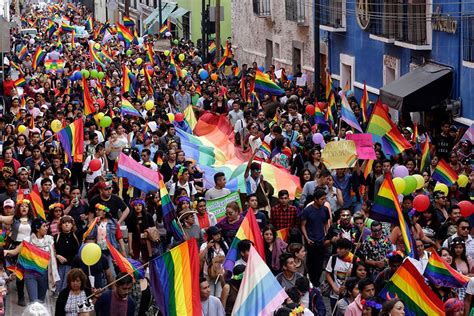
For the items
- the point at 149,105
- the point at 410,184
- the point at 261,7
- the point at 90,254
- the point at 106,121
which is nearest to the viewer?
the point at 90,254

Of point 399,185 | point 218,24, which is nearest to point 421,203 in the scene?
point 399,185

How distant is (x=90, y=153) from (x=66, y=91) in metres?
10.6

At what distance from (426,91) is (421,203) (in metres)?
11.1

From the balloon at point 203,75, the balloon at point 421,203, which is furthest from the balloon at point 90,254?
the balloon at point 203,75

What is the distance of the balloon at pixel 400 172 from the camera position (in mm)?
16870

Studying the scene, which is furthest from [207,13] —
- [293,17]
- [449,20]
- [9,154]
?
[9,154]

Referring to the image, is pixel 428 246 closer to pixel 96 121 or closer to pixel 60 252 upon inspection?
pixel 60 252

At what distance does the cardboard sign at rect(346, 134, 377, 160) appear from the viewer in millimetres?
17281

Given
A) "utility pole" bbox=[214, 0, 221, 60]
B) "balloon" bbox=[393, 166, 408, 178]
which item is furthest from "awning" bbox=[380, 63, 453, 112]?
"utility pole" bbox=[214, 0, 221, 60]

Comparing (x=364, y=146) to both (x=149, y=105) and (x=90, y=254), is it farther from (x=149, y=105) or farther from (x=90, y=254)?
(x=149, y=105)

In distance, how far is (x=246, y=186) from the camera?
16719 millimetres

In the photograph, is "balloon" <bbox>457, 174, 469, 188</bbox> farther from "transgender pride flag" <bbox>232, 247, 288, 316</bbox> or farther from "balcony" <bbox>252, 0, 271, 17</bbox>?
"balcony" <bbox>252, 0, 271, 17</bbox>

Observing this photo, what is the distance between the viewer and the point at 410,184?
51.1 feet

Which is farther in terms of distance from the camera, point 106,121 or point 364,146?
point 106,121
